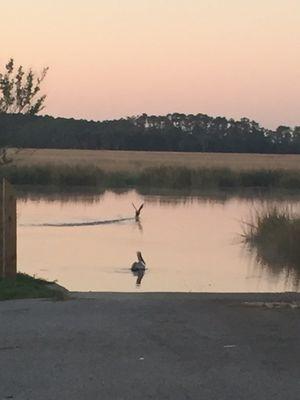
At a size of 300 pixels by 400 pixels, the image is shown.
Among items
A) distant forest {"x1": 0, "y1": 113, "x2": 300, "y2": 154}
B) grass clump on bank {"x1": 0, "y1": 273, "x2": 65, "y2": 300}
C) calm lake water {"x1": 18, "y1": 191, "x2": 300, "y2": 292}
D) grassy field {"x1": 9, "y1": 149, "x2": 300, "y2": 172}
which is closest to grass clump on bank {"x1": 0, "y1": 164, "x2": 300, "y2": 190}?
grassy field {"x1": 9, "y1": 149, "x2": 300, "y2": 172}

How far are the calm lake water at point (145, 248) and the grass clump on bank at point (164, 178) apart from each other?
10.8 meters

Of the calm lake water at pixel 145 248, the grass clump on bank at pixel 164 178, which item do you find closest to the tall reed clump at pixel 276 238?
the calm lake water at pixel 145 248

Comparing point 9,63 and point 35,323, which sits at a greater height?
point 9,63

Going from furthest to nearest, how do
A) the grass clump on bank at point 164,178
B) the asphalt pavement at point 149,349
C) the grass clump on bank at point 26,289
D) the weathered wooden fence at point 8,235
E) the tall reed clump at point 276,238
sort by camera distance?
the grass clump on bank at point 164,178 < the tall reed clump at point 276,238 < the weathered wooden fence at point 8,235 < the grass clump on bank at point 26,289 < the asphalt pavement at point 149,349

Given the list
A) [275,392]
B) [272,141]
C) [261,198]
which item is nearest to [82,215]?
[261,198]

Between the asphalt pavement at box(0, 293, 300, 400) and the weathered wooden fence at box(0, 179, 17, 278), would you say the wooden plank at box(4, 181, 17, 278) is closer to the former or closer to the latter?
the weathered wooden fence at box(0, 179, 17, 278)

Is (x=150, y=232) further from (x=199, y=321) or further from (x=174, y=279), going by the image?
(x=199, y=321)

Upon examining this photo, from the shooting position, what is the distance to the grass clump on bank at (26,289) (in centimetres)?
1012

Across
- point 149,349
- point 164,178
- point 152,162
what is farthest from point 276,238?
point 152,162

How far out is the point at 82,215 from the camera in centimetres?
3303

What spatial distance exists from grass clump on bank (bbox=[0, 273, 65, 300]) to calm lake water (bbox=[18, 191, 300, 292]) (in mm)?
3515

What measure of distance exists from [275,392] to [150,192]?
1666 inches

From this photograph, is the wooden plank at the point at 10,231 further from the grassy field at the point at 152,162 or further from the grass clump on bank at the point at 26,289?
the grassy field at the point at 152,162

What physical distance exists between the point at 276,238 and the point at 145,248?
333 centimetres
